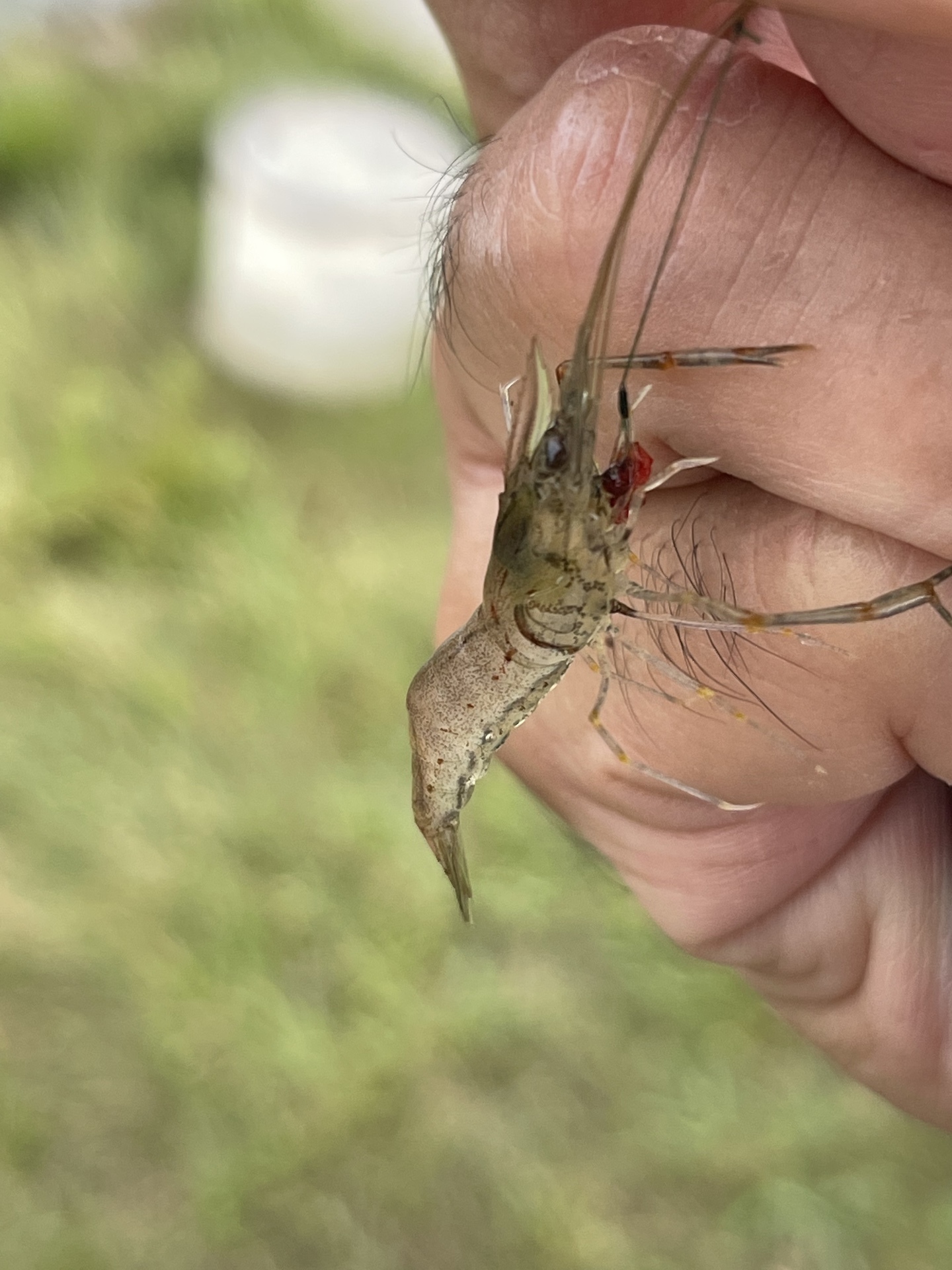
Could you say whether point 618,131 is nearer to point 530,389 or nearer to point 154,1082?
point 530,389

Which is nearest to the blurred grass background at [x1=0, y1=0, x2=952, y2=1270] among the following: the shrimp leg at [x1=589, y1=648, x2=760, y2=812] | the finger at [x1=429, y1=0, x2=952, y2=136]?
the shrimp leg at [x1=589, y1=648, x2=760, y2=812]

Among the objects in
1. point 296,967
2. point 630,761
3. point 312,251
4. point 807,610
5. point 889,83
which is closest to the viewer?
point 889,83

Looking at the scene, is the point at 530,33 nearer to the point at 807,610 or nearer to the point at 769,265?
the point at 769,265

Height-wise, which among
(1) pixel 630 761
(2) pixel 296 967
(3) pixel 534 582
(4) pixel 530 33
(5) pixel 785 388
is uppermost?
(4) pixel 530 33

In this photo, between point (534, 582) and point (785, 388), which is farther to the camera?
point (534, 582)

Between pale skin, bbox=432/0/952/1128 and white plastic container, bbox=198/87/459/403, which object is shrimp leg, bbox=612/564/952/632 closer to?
pale skin, bbox=432/0/952/1128

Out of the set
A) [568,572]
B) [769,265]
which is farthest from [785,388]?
[568,572]
